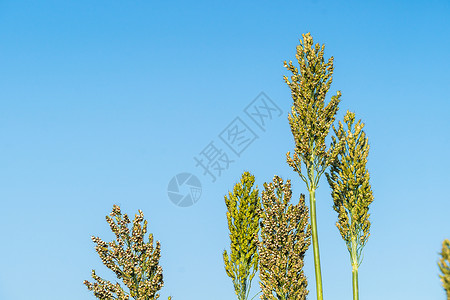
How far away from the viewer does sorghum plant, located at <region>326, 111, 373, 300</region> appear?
85.2 feet

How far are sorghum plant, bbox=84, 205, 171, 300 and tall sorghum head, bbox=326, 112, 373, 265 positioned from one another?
10176mm

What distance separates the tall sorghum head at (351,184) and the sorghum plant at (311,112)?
39.6 inches

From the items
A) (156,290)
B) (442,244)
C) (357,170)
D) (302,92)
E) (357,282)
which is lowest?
(442,244)

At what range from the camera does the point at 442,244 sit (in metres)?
11.5

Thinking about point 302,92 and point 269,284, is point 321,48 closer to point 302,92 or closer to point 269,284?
point 302,92

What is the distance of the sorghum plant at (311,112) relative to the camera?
2625 centimetres

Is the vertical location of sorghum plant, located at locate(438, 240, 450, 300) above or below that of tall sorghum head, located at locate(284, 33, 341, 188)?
below

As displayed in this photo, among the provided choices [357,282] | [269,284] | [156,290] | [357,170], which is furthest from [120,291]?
[357,170]

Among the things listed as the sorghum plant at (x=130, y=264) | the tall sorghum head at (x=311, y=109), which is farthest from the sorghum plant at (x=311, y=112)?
the sorghum plant at (x=130, y=264)

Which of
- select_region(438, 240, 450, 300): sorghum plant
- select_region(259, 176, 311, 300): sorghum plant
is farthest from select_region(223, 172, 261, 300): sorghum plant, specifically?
select_region(438, 240, 450, 300): sorghum plant

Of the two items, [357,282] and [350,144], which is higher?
[350,144]

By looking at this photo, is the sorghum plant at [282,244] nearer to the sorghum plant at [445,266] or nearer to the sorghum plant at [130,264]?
the sorghum plant at [130,264]

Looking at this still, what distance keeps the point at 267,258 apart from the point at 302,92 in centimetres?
872

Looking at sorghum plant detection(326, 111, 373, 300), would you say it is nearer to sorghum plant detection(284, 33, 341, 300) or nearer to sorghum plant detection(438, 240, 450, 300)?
sorghum plant detection(284, 33, 341, 300)
